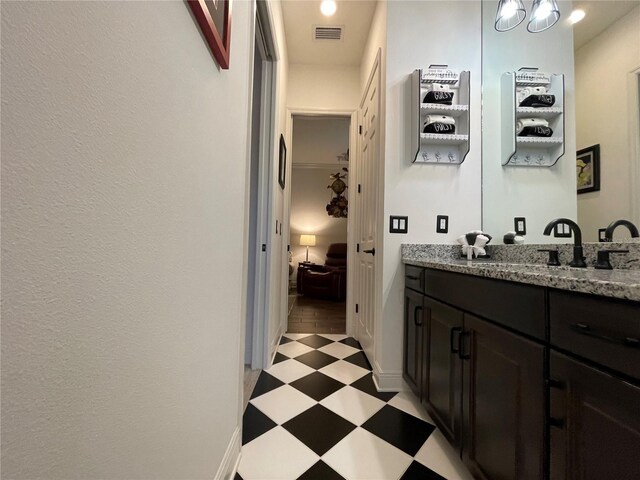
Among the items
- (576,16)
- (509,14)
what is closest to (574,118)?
(576,16)

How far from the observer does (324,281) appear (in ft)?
15.2

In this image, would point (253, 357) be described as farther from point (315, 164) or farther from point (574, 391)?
point (315, 164)

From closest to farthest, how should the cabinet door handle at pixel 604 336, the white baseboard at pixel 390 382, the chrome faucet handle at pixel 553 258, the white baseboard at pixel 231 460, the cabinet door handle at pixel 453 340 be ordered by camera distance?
the cabinet door handle at pixel 604 336 → the white baseboard at pixel 231 460 → the cabinet door handle at pixel 453 340 → the chrome faucet handle at pixel 553 258 → the white baseboard at pixel 390 382

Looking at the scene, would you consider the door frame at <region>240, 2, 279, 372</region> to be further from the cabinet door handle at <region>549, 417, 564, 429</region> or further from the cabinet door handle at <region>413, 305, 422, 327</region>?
the cabinet door handle at <region>549, 417, 564, 429</region>

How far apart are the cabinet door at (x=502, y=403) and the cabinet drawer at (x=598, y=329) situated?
95mm

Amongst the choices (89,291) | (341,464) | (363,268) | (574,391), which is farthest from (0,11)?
(363,268)

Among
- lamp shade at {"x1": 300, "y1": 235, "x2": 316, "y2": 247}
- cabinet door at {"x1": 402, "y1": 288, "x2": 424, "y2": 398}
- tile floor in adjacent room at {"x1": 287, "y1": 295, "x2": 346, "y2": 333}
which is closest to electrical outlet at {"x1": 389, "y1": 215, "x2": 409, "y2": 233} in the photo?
cabinet door at {"x1": 402, "y1": 288, "x2": 424, "y2": 398}

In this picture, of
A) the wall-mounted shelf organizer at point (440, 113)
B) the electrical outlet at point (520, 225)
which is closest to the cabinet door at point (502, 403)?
the electrical outlet at point (520, 225)

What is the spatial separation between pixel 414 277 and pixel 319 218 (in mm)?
4885

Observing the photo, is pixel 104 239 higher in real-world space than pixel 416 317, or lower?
higher

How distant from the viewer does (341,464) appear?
3.66ft

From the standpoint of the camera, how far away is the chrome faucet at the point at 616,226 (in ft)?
3.25

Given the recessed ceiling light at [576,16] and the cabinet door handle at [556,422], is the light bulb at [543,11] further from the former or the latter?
the cabinet door handle at [556,422]

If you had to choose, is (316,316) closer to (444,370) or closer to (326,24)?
(444,370)
